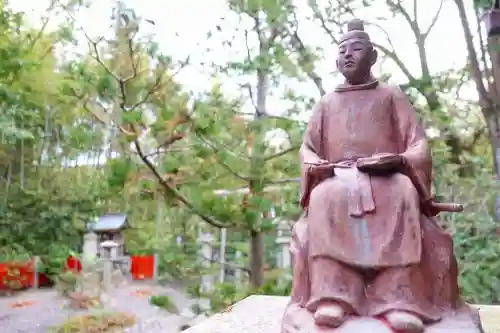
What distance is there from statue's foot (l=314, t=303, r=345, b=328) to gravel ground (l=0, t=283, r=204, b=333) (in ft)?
10.5

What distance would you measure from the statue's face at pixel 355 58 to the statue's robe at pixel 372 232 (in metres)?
0.23

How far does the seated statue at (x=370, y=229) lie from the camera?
2.12 metres

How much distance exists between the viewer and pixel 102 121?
13.4ft

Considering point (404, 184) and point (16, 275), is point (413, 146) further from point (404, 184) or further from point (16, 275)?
point (16, 275)

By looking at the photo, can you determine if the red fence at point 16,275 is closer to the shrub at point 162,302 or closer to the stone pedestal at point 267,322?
the shrub at point 162,302

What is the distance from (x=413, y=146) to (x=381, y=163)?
30 centimetres

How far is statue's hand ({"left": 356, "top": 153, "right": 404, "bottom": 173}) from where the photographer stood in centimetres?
231

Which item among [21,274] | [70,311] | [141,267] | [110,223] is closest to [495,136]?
[70,311]

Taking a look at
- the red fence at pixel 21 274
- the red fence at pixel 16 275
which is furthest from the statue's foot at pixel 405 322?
the red fence at pixel 16 275

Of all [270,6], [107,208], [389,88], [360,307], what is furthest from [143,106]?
[107,208]

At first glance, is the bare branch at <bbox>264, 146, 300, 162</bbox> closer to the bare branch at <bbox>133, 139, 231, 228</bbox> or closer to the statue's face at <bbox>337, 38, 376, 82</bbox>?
the bare branch at <bbox>133, 139, 231, 228</bbox>

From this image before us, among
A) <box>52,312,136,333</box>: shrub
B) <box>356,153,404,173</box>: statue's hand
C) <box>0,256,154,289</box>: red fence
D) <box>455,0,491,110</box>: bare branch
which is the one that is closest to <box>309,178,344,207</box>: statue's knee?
<box>356,153,404,173</box>: statue's hand

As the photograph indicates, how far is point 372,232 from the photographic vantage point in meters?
2.22

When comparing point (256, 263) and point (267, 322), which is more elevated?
point (256, 263)
